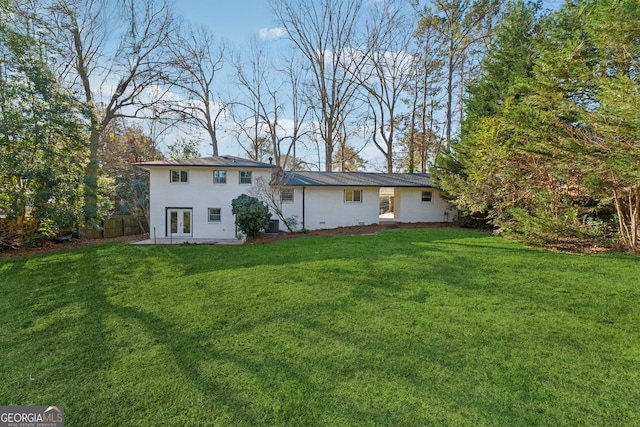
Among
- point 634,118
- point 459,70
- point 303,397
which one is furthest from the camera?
point 459,70

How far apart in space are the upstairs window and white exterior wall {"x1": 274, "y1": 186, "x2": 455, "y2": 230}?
17.2 feet

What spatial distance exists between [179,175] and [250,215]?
539 centimetres

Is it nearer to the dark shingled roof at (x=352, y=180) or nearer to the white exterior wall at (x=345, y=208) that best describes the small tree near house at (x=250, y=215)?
the dark shingled roof at (x=352, y=180)

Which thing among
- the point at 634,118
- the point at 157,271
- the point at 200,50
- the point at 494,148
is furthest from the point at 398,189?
the point at 200,50

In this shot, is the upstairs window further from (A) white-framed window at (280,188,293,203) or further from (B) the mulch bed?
(A) white-framed window at (280,188,293,203)

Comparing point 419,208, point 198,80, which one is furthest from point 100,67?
point 419,208

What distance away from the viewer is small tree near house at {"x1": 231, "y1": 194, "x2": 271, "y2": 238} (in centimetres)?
1237

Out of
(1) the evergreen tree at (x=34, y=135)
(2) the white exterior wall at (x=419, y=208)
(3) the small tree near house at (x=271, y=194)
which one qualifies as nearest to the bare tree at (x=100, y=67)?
(1) the evergreen tree at (x=34, y=135)

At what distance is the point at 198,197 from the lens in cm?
1493

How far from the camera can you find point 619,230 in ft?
30.6

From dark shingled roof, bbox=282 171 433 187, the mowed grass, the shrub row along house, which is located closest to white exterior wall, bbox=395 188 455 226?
dark shingled roof, bbox=282 171 433 187

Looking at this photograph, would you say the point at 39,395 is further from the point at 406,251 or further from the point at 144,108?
the point at 144,108

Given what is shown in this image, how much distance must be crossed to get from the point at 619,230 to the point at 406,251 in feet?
23.0

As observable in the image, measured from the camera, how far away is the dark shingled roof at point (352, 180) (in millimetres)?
15913
